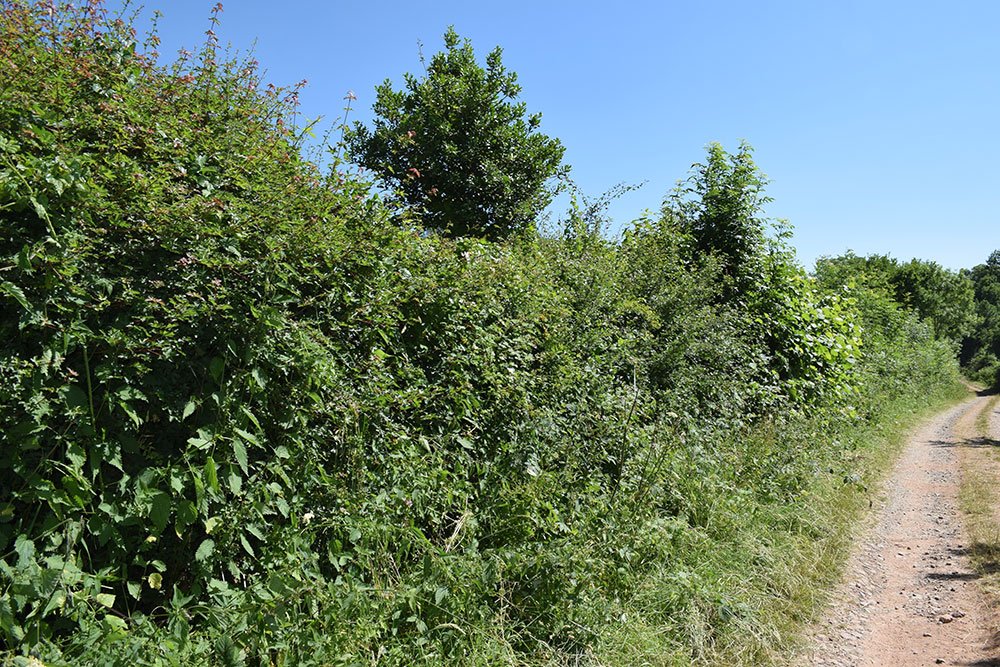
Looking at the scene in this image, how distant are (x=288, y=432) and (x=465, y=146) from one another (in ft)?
43.8

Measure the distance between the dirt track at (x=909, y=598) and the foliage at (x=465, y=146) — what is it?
975cm

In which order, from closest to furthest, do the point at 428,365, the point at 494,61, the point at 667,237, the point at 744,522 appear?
the point at 428,365, the point at 744,522, the point at 667,237, the point at 494,61

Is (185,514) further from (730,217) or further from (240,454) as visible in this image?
(730,217)

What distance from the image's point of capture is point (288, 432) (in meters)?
3.39

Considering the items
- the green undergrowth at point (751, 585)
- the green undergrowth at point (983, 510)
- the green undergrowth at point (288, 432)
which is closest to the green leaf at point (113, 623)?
the green undergrowth at point (288, 432)

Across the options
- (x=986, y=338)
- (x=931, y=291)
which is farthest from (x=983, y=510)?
(x=986, y=338)

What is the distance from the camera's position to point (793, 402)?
10.1m

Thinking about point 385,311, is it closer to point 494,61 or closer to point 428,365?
point 428,365

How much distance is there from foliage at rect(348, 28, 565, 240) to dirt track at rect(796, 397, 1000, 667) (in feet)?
32.0

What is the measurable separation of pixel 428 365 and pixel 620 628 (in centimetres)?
205

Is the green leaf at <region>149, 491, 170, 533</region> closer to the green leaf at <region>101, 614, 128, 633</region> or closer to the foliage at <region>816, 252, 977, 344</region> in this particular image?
the green leaf at <region>101, 614, 128, 633</region>

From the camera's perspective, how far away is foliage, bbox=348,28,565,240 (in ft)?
51.5

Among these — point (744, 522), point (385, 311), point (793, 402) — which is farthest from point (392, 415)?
point (793, 402)

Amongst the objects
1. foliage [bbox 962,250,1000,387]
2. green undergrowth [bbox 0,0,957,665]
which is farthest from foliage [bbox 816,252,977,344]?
green undergrowth [bbox 0,0,957,665]
